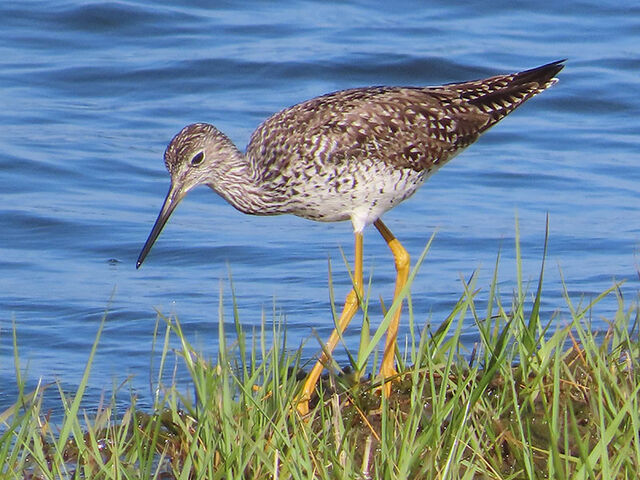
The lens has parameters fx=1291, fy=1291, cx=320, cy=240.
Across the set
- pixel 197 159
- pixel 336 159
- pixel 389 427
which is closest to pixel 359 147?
pixel 336 159

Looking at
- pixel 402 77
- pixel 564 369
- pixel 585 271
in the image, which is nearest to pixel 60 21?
pixel 402 77

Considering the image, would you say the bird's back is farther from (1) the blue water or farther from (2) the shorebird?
(1) the blue water

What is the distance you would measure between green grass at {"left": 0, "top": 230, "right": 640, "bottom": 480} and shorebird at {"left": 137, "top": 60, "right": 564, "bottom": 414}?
130 centimetres

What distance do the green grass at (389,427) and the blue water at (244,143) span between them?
0.56 meters

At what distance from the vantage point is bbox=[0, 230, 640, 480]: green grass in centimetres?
386

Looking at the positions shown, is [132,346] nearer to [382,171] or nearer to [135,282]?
[135,282]

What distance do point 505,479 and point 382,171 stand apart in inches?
102

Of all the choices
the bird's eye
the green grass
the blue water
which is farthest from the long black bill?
the green grass

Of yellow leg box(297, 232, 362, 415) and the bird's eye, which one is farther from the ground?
the bird's eye

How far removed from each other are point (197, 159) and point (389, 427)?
2.62 m

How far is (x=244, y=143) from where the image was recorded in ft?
36.7

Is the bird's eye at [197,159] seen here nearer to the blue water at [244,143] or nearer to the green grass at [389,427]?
the blue water at [244,143]

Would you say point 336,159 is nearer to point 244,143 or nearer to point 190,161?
point 190,161

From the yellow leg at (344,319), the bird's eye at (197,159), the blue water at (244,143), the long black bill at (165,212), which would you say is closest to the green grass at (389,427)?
the yellow leg at (344,319)
